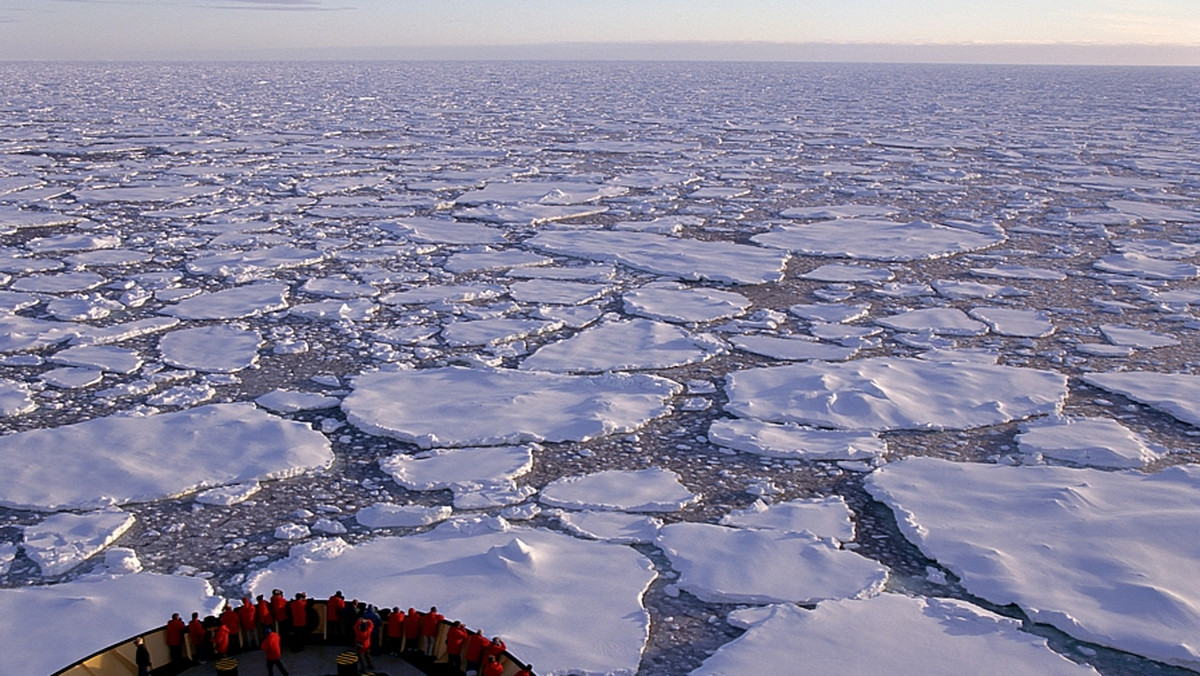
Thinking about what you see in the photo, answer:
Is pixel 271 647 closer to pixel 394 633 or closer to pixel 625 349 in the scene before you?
pixel 394 633

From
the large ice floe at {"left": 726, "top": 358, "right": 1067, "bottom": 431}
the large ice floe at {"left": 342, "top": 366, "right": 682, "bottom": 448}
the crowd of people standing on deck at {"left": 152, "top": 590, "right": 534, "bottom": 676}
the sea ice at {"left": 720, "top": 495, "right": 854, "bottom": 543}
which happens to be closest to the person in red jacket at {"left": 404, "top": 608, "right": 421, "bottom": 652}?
the crowd of people standing on deck at {"left": 152, "top": 590, "right": 534, "bottom": 676}

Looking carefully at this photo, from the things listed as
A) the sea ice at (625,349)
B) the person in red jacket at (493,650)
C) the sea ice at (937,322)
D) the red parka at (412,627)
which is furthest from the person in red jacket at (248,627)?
the sea ice at (937,322)

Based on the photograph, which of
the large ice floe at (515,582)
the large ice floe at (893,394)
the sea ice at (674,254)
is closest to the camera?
the large ice floe at (515,582)

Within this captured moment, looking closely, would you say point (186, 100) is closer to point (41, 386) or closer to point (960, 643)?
point (41, 386)

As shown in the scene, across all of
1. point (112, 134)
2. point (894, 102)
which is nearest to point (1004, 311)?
point (112, 134)

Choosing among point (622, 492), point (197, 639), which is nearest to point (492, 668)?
point (197, 639)

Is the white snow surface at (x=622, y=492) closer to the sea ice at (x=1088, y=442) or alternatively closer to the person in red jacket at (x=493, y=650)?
the person in red jacket at (x=493, y=650)
